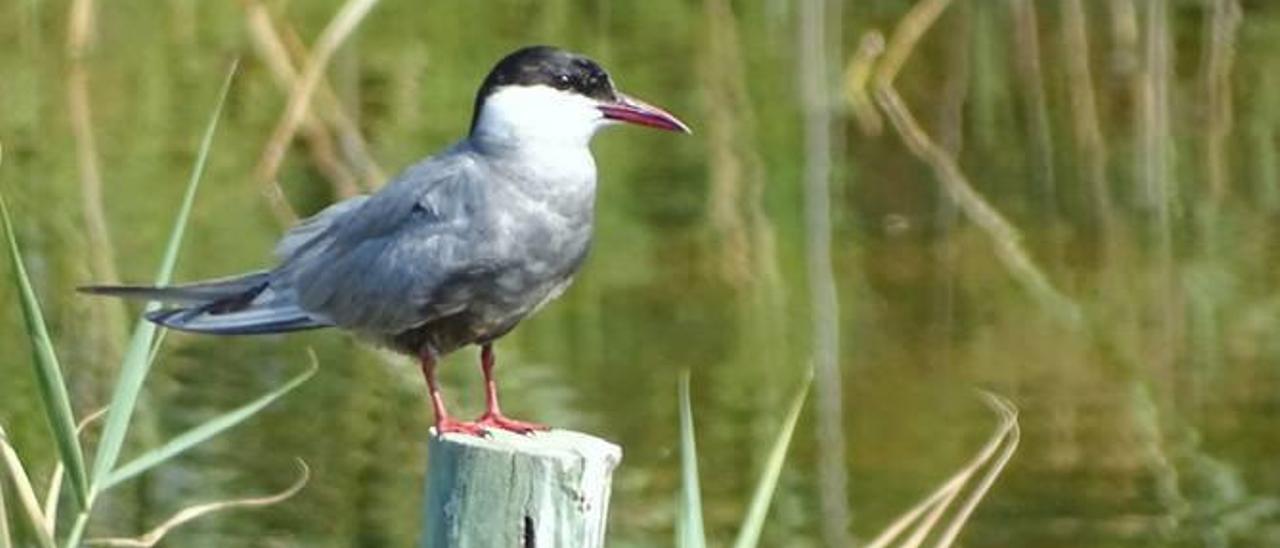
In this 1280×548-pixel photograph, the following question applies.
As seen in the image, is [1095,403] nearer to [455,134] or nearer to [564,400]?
[564,400]

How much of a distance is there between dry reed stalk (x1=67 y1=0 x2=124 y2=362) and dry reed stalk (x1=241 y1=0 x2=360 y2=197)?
2.39ft

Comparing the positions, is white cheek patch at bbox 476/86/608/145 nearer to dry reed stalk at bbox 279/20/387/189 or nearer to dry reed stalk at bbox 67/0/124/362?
dry reed stalk at bbox 67/0/124/362

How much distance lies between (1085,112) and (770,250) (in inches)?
125

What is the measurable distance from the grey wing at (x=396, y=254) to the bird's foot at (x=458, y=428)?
39 cm

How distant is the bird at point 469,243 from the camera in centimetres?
514

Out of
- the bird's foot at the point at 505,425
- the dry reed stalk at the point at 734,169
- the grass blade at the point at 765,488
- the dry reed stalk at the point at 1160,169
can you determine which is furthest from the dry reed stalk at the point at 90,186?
the grass blade at the point at 765,488

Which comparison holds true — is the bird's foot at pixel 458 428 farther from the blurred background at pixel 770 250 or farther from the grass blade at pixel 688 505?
the blurred background at pixel 770 250

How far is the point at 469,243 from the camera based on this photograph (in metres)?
5.16

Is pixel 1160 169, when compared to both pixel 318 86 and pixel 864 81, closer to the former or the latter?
pixel 864 81

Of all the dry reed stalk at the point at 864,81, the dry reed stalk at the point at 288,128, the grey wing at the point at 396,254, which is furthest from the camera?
the dry reed stalk at the point at 864,81

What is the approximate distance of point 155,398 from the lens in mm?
8578

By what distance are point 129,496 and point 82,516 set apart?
3.18 meters

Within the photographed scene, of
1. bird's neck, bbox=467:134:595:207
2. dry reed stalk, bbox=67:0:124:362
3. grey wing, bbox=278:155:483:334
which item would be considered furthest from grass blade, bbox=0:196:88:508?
dry reed stalk, bbox=67:0:124:362

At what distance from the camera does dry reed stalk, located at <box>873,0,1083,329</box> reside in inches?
400
